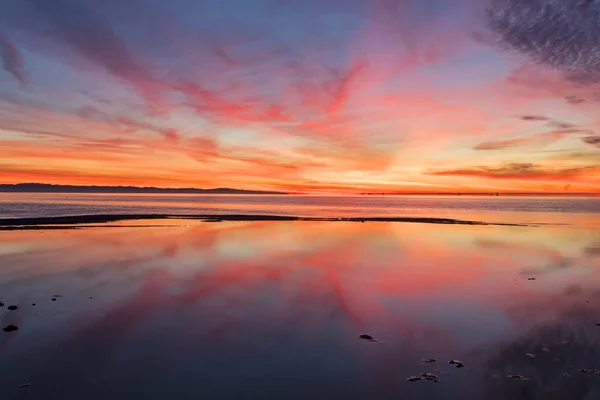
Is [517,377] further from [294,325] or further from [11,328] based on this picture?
[11,328]

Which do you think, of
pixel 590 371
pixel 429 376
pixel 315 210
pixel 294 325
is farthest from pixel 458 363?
pixel 315 210

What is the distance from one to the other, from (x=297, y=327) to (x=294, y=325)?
19 centimetres

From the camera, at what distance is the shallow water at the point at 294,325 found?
8.43m

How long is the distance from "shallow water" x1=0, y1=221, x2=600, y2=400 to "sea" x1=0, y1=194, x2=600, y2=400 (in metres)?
0.05

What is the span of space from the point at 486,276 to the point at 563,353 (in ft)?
31.5

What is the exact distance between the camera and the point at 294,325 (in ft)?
39.5

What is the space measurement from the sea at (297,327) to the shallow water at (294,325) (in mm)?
47

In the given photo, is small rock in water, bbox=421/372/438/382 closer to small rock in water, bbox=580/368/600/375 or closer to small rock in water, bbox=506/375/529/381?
small rock in water, bbox=506/375/529/381

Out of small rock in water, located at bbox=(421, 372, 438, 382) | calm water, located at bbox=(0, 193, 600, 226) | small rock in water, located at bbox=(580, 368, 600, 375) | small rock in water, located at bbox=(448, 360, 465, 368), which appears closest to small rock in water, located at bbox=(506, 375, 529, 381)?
small rock in water, located at bbox=(448, 360, 465, 368)

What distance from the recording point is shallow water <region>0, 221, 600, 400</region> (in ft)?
27.7

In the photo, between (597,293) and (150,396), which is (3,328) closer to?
(150,396)

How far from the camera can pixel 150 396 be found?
7.92 meters

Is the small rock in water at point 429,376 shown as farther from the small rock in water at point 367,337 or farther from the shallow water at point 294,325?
the small rock in water at point 367,337

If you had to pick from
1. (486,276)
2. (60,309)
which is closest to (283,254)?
(486,276)
